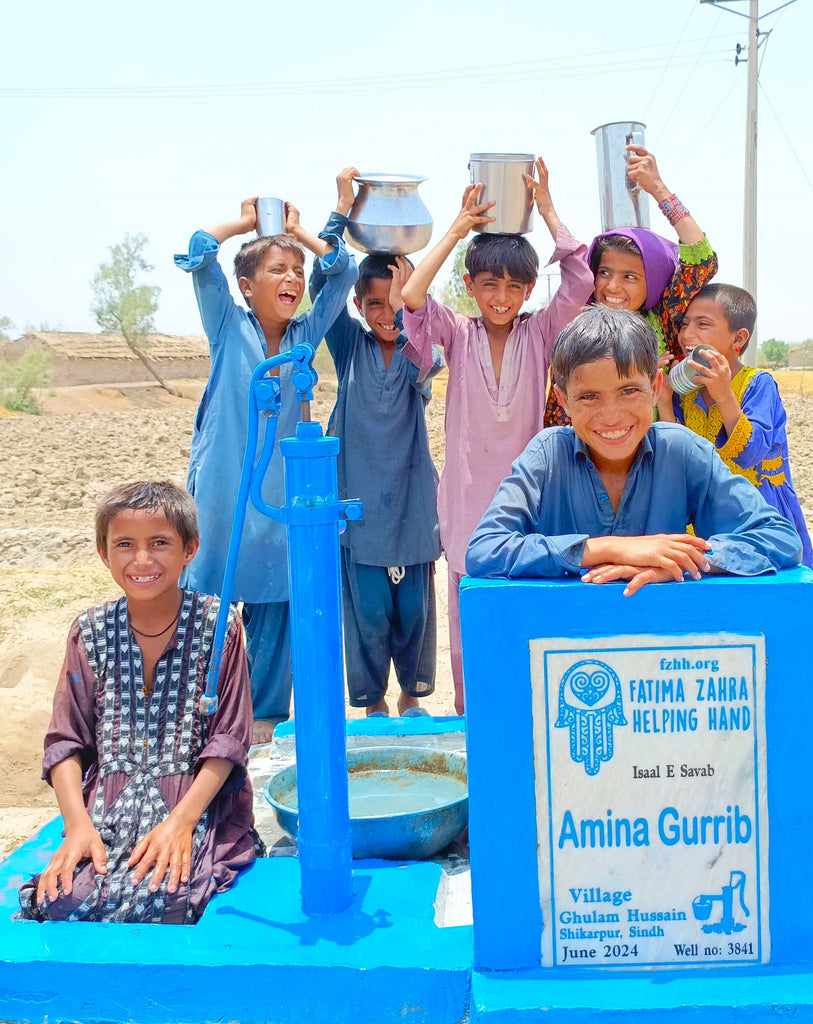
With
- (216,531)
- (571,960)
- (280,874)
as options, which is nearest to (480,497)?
(216,531)

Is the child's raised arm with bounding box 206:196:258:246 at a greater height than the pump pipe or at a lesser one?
greater

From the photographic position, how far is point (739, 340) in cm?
302

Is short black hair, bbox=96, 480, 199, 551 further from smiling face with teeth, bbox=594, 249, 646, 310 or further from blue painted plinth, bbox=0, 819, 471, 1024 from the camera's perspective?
smiling face with teeth, bbox=594, 249, 646, 310

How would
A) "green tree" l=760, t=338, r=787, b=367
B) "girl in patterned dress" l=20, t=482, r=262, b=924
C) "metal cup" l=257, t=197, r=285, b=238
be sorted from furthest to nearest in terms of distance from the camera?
"green tree" l=760, t=338, r=787, b=367, "metal cup" l=257, t=197, r=285, b=238, "girl in patterned dress" l=20, t=482, r=262, b=924

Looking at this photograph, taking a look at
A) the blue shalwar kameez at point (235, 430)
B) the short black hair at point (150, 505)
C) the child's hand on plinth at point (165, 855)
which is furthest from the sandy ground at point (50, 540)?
the short black hair at point (150, 505)

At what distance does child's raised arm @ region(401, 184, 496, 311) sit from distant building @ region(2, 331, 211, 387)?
34434 mm

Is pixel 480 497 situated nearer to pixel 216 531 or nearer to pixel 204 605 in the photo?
pixel 216 531

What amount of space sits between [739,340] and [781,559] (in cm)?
129

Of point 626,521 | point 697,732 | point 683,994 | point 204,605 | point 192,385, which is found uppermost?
point 192,385

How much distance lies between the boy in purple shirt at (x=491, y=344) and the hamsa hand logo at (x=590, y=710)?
54.2 inches

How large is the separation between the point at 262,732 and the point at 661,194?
2243 mm

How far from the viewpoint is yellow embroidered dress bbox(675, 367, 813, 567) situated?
2854 millimetres

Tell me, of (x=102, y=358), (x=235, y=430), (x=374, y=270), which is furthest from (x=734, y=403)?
(x=102, y=358)

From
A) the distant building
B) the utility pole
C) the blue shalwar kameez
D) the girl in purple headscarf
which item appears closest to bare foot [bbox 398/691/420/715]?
the blue shalwar kameez
